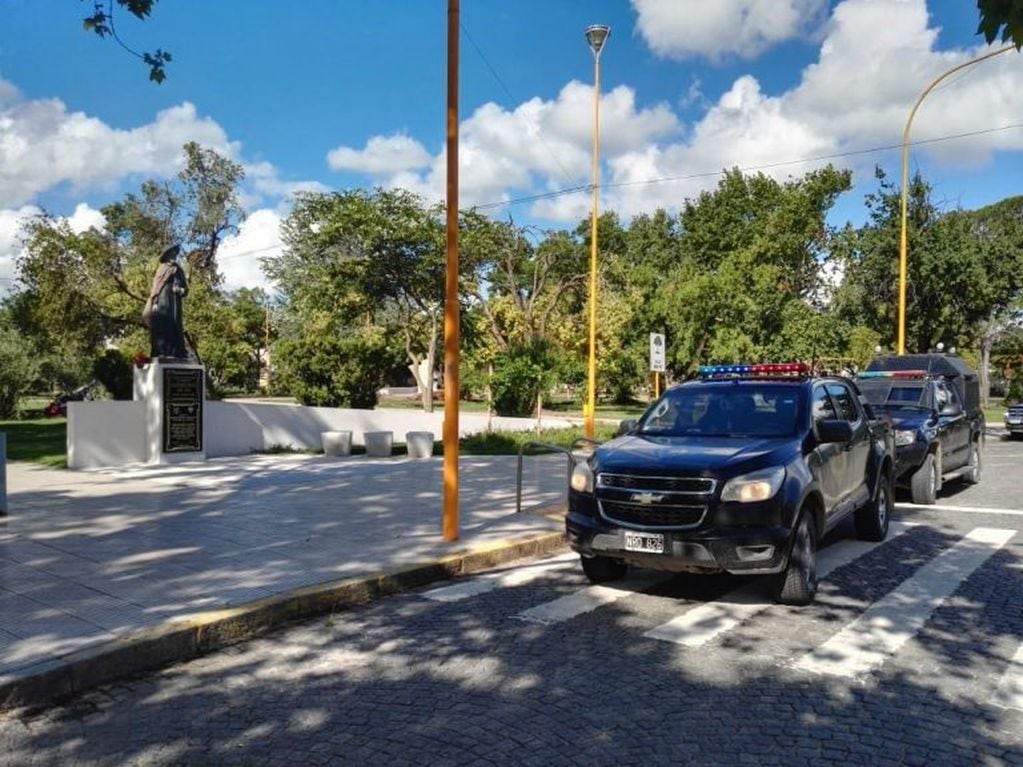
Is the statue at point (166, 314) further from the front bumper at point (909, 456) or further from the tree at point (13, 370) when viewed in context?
the tree at point (13, 370)

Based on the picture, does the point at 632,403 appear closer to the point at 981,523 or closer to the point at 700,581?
the point at 981,523

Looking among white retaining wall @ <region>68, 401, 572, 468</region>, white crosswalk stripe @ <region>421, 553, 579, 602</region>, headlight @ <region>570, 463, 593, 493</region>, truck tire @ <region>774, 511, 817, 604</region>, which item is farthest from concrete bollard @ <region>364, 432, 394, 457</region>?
truck tire @ <region>774, 511, 817, 604</region>

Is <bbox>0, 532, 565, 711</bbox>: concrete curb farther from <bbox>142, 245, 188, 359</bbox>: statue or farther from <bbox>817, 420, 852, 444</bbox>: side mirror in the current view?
<bbox>142, 245, 188, 359</bbox>: statue

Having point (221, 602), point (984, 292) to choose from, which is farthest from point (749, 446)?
point (984, 292)

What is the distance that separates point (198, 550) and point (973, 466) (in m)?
12.4

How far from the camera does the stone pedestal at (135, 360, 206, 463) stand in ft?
48.9

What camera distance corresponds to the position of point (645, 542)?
602 cm

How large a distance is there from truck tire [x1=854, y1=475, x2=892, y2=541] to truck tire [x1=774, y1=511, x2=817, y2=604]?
→ 2.62m

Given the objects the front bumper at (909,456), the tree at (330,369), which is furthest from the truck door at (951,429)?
the tree at (330,369)

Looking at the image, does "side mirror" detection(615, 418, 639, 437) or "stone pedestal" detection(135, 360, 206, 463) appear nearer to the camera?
"side mirror" detection(615, 418, 639, 437)

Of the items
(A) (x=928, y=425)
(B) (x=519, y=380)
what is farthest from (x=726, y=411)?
(B) (x=519, y=380)

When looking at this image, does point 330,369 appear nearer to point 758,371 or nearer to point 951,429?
point 951,429

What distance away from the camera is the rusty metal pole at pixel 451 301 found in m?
8.02

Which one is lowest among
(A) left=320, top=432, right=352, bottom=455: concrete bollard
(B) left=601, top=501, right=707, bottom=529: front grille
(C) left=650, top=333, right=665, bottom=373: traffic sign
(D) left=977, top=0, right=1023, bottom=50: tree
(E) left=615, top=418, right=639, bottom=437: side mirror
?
(A) left=320, top=432, right=352, bottom=455: concrete bollard
